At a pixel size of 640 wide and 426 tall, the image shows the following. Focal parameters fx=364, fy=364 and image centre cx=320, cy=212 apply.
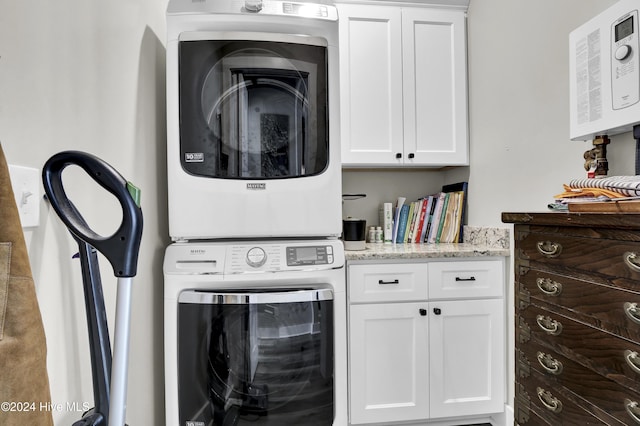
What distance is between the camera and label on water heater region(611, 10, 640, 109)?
1.11 m

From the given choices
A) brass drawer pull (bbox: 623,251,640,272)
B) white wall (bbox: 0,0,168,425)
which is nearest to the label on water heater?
brass drawer pull (bbox: 623,251,640,272)

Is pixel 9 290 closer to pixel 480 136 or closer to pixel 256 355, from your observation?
pixel 256 355

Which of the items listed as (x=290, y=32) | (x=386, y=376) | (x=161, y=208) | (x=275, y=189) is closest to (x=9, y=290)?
(x=275, y=189)

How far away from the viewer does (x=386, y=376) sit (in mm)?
Result: 1744

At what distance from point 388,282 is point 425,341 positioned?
0.34 meters

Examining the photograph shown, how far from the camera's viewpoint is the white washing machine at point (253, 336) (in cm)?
135

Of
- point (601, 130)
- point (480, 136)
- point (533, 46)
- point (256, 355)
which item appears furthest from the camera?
point (480, 136)

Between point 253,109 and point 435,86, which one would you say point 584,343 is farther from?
point 435,86

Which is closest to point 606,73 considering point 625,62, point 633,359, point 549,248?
point 625,62

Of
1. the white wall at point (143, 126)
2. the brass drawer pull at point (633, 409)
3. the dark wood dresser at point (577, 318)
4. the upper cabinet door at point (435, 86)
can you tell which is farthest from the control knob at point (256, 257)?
the upper cabinet door at point (435, 86)

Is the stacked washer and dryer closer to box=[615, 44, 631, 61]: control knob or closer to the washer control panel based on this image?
the washer control panel

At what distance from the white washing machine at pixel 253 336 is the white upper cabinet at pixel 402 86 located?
98 centimetres

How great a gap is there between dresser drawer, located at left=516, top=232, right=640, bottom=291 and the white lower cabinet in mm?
722

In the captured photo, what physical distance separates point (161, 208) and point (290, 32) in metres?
0.91
